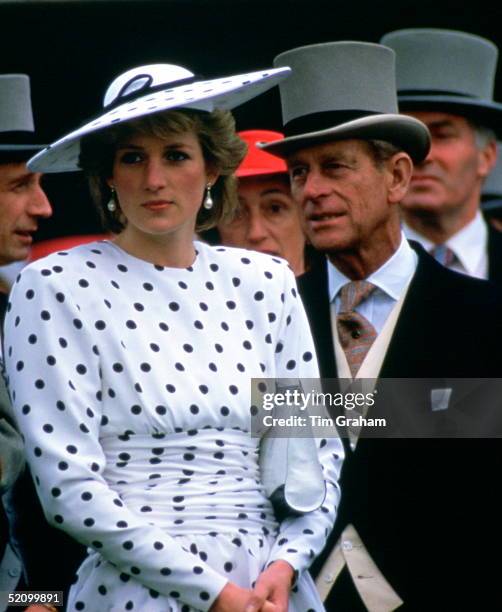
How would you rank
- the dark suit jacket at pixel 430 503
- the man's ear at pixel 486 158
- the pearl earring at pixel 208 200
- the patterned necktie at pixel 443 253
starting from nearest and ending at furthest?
the pearl earring at pixel 208 200 → the dark suit jacket at pixel 430 503 → the patterned necktie at pixel 443 253 → the man's ear at pixel 486 158

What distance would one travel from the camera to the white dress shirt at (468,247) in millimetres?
5023

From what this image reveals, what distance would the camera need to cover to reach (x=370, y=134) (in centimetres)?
406

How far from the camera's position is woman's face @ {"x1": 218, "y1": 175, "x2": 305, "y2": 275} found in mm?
4512

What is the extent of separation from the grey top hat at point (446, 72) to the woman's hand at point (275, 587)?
225 cm

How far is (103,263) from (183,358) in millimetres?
258

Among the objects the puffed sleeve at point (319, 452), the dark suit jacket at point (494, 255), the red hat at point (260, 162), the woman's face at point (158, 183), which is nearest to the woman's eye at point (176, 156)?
the woman's face at point (158, 183)

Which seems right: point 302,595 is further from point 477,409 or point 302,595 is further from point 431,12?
point 431,12

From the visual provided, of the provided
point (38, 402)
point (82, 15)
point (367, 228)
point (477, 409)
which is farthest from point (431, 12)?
point (38, 402)

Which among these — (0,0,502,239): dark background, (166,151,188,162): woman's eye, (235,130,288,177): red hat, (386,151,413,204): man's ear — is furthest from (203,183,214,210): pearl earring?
(0,0,502,239): dark background

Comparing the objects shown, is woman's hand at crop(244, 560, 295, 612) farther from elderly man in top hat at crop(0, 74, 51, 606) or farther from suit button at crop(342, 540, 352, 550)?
elderly man in top hat at crop(0, 74, 51, 606)

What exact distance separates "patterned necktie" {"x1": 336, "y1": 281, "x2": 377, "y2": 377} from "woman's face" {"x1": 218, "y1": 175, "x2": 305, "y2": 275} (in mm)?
615

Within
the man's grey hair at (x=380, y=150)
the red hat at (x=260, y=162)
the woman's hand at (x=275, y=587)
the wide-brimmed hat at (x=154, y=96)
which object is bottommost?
the woman's hand at (x=275, y=587)

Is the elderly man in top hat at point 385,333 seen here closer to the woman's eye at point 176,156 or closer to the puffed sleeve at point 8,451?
the woman's eye at point 176,156

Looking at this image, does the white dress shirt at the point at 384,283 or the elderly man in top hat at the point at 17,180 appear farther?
the elderly man in top hat at the point at 17,180
